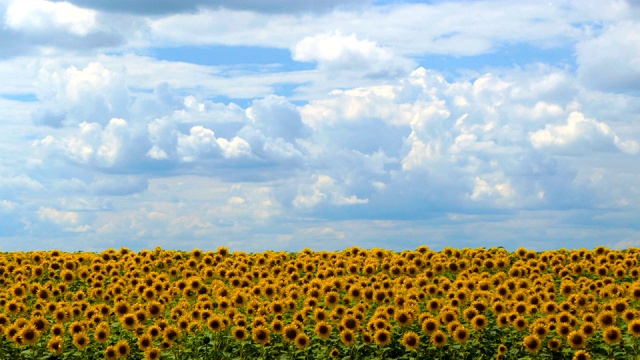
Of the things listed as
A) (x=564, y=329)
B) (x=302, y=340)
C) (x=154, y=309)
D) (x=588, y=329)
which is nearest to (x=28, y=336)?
(x=154, y=309)

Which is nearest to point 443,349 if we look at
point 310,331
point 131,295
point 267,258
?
point 310,331

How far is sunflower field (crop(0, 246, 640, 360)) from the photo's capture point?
18156 mm

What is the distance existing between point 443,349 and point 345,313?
7.86 ft

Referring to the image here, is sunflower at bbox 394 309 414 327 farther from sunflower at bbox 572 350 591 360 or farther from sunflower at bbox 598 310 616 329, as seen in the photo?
sunflower at bbox 598 310 616 329

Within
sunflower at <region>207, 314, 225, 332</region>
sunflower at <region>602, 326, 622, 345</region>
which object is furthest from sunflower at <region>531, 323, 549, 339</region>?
sunflower at <region>207, 314, 225, 332</region>

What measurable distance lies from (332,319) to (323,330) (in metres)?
1.27

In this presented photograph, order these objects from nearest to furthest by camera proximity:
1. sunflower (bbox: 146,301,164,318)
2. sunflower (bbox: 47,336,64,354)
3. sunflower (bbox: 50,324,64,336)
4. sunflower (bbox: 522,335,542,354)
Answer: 1. sunflower (bbox: 522,335,542,354)
2. sunflower (bbox: 47,336,64,354)
3. sunflower (bbox: 50,324,64,336)
4. sunflower (bbox: 146,301,164,318)

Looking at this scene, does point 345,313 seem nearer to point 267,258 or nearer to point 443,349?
point 443,349

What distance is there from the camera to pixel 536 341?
57.6ft

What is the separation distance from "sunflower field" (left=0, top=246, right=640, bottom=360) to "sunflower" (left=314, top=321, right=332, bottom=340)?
0.03 meters

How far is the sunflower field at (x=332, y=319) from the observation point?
59.6 feet

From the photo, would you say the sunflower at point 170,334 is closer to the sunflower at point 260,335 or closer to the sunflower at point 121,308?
the sunflower at point 260,335

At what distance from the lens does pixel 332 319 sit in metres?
19.5

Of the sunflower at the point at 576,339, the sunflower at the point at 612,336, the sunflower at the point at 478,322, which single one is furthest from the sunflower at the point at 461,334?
the sunflower at the point at 612,336
